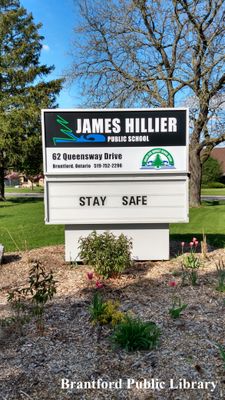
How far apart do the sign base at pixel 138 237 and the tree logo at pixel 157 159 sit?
0.99 m

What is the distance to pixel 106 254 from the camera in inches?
196

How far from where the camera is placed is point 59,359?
2973 mm

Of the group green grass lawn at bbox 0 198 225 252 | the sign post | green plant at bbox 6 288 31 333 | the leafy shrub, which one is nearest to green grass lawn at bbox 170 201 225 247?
Result: green grass lawn at bbox 0 198 225 252

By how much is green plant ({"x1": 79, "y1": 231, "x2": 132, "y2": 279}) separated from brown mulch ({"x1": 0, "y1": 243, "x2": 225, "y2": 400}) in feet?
0.76

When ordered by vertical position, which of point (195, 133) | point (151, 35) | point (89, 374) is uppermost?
point (151, 35)

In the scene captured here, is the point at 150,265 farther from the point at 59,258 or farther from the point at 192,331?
the point at 192,331

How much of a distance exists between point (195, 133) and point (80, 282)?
52.6ft

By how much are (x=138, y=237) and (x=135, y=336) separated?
306cm

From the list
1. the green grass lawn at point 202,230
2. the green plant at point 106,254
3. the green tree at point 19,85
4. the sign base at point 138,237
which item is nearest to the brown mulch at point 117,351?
the green plant at point 106,254

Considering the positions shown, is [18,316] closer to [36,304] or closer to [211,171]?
[36,304]

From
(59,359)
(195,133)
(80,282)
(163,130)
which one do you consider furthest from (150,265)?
(195,133)

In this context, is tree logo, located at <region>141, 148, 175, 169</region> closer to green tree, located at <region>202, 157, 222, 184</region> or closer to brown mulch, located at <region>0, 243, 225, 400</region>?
brown mulch, located at <region>0, 243, 225, 400</region>

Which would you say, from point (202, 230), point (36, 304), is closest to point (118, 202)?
point (36, 304)

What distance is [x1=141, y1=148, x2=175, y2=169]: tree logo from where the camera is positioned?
19.0 ft
